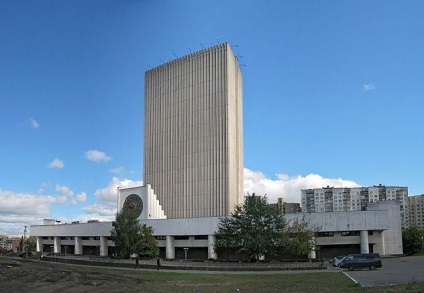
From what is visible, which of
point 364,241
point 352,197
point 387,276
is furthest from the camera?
point 352,197

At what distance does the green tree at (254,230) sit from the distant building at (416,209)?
102205 mm

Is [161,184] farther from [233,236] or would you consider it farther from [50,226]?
[233,236]

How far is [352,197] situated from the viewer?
512 feet

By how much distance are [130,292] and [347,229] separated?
57673 millimetres

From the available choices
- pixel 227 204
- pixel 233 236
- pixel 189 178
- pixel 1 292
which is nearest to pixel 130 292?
pixel 1 292

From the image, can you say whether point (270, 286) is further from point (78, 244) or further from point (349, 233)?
point (78, 244)

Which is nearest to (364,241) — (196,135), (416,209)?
(196,135)

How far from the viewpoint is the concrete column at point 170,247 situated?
88.8 metres

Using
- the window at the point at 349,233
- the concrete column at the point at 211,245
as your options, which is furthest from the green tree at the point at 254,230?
the window at the point at 349,233

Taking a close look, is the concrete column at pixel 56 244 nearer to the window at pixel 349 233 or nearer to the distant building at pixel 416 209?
the window at pixel 349 233

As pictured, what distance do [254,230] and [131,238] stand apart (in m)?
20.8

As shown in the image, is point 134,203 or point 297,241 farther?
point 134,203

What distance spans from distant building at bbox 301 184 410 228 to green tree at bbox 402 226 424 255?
186 feet

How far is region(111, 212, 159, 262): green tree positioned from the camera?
71438 mm
